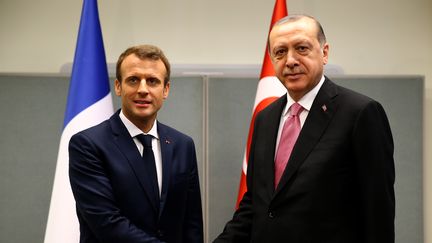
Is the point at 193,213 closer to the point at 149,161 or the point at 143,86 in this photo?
the point at 149,161

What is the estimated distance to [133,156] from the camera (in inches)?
88.9

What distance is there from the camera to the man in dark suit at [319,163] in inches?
74.2

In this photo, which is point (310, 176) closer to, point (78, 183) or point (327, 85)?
point (327, 85)

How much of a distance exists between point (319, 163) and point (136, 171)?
744 millimetres

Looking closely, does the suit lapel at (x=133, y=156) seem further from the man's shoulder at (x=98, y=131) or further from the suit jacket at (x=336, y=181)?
the suit jacket at (x=336, y=181)

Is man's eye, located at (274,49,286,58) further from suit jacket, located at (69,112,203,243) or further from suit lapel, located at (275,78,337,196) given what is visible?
suit jacket, located at (69,112,203,243)

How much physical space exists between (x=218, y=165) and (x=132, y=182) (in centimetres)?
175

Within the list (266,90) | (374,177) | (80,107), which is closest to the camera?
(374,177)

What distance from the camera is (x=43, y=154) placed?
387 centimetres

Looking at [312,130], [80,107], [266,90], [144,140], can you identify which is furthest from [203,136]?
[312,130]

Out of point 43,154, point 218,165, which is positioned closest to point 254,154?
point 218,165

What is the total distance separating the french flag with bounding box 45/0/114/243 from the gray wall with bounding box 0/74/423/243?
52 cm

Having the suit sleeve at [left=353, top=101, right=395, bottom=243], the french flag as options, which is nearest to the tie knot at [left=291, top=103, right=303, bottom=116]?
the suit sleeve at [left=353, top=101, right=395, bottom=243]

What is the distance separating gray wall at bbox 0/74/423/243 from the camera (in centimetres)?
384
